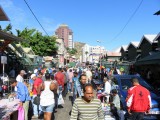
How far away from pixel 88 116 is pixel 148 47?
32373 mm

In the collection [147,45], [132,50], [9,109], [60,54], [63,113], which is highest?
[60,54]

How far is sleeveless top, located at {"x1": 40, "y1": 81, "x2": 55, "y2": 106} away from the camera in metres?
8.81

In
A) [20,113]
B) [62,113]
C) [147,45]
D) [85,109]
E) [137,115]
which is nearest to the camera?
[85,109]

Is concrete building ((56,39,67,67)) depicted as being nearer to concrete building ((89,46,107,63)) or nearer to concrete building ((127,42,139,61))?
concrete building ((89,46,107,63))

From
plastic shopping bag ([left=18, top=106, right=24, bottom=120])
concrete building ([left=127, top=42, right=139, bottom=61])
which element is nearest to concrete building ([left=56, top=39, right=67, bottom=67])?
concrete building ([left=127, top=42, right=139, bottom=61])

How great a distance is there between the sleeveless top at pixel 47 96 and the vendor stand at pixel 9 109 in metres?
0.79

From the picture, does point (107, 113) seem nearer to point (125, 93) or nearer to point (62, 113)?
point (125, 93)

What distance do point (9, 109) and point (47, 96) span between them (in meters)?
1.09

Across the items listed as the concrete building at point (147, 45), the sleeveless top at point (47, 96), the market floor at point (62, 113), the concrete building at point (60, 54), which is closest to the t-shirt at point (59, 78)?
the market floor at point (62, 113)

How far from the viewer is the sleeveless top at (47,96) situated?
8812 millimetres

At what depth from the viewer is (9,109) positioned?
8.57 m

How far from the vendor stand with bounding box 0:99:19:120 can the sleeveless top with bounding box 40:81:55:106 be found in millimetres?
788

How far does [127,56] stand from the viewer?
51875 millimetres

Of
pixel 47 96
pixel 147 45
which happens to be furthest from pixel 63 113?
pixel 147 45
